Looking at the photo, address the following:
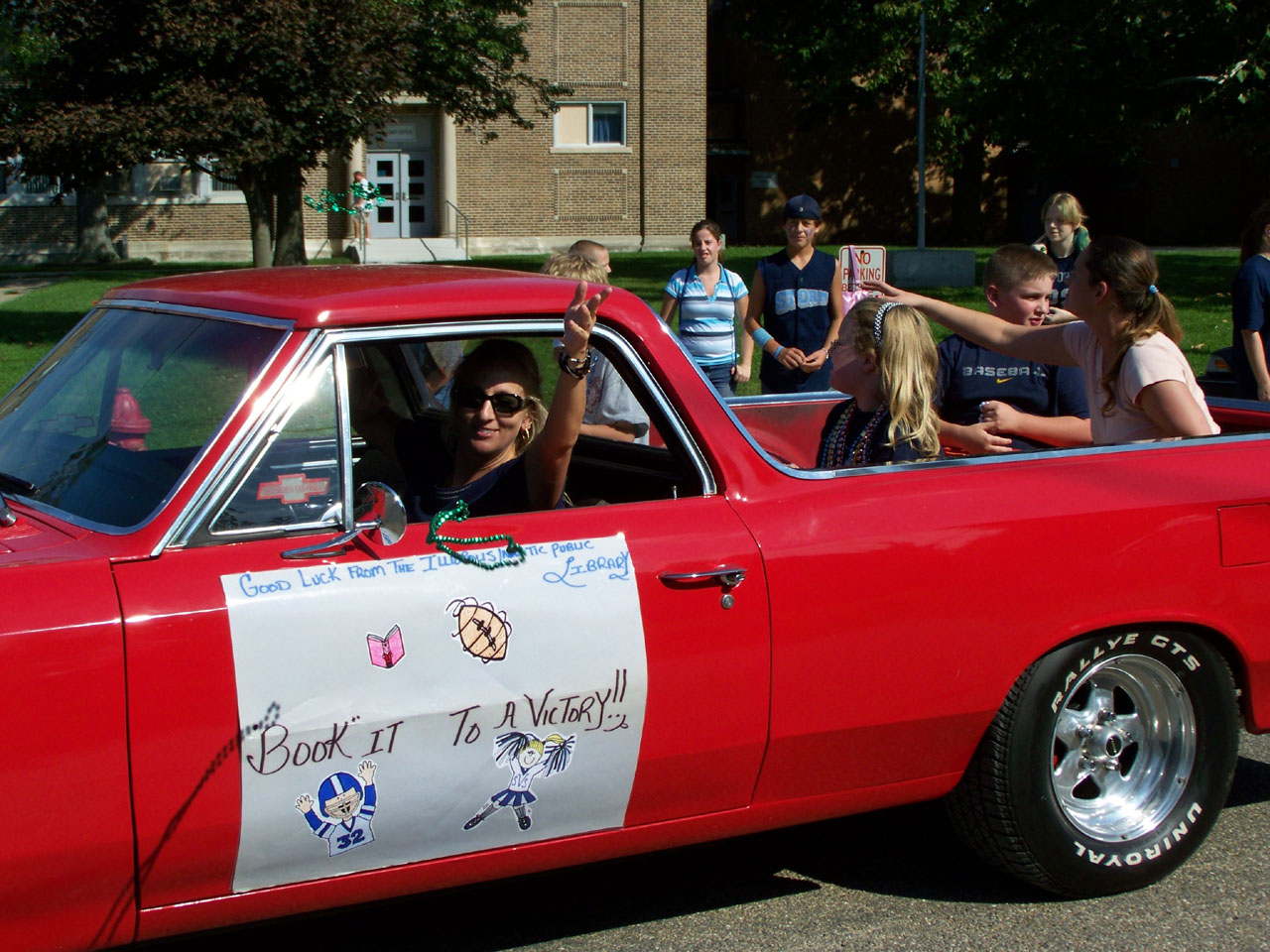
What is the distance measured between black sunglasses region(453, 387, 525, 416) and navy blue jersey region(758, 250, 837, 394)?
155 inches

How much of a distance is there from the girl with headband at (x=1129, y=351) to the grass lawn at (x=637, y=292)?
27.3ft

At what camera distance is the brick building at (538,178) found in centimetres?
3522

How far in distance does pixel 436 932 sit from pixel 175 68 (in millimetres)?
14371

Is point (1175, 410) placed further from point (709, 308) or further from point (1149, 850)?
point (709, 308)

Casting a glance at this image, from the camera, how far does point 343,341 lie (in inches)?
119

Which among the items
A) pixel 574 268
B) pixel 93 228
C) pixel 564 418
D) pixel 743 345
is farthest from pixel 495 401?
pixel 93 228

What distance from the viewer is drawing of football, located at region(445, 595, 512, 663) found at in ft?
9.51

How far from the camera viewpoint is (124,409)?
327cm

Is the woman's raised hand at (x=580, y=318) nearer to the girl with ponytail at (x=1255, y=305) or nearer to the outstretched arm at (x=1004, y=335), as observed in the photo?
the outstretched arm at (x=1004, y=335)

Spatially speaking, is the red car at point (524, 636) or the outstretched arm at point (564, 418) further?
the outstretched arm at point (564, 418)

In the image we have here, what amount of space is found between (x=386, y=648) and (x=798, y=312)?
5043 mm

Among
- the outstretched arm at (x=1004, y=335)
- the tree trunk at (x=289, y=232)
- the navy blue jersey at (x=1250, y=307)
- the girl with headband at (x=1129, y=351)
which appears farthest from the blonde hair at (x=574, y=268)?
the tree trunk at (x=289, y=232)

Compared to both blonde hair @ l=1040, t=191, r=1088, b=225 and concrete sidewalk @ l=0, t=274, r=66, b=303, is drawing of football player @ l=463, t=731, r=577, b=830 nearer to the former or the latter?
blonde hair @ l=1040, t=191, r=1088, b=225

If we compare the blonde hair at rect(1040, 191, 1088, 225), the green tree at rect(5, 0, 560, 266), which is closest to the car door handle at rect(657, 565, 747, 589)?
the blonde hair at rect(1040, 191, 1088, 225)
